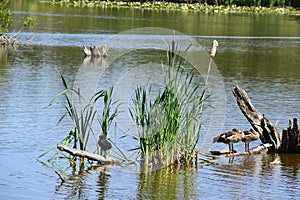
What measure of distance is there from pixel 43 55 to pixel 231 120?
1408 centimetres

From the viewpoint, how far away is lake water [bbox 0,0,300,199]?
35.9 feet

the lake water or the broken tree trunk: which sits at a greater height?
the broken tree trunk

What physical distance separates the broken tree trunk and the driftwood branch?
259 cm

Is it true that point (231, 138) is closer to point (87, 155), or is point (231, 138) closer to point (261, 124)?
point (261, 124)

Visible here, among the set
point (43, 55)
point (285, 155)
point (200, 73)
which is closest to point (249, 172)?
point (285, 155)

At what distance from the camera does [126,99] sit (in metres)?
16.5

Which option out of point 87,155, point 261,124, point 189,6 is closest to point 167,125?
point 87,155

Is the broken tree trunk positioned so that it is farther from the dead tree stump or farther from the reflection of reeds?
the reflection of reeds

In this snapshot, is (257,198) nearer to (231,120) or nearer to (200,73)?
(231,120)

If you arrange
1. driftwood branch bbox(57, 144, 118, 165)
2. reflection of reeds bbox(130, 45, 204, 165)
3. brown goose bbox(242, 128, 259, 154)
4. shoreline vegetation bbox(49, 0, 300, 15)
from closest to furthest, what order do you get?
driftwood branch bbox(57, 144, 118, 165) < reflection of reeds bbox(130, 45, 204, 165) < brown goose bbox(242, 128, 259, 154) < shoreline vegetation bbox(49, 0, 300, 15)

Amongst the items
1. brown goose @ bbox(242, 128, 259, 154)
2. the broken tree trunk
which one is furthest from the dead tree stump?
brown goose @ bbox(242, 128, 259, 154)

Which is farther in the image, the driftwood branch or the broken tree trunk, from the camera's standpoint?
the broken tree trunk

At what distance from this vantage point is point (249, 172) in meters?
12.0

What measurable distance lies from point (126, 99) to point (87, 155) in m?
5.25
